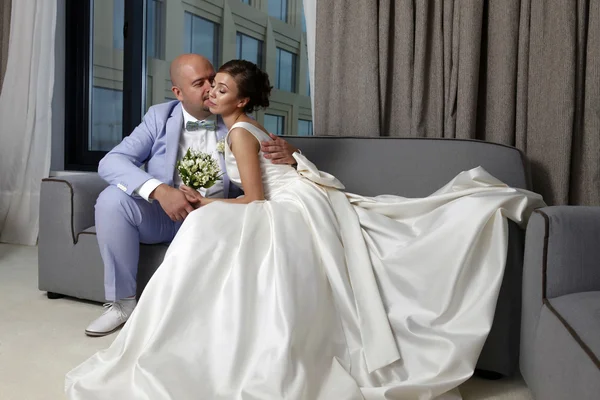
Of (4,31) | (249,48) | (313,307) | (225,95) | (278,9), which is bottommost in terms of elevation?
(313,307)

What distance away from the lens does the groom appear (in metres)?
2.17

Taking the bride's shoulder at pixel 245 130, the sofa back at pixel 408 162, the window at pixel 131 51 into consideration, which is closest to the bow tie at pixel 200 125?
the bride's shoulder at pixel 245 130

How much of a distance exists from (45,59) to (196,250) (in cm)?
297

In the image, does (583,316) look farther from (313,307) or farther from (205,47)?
(205,47)

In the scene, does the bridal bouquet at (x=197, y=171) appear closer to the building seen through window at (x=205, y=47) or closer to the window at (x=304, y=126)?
the building seen through window at (x=205, y=47)

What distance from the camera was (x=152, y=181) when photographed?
219 cm

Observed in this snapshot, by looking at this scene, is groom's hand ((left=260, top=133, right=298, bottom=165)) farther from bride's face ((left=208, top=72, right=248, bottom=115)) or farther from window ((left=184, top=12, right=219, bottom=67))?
Result: window ((left=184, top=12, right=219, bottom=67))

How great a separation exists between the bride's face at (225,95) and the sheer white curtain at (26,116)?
240 cm

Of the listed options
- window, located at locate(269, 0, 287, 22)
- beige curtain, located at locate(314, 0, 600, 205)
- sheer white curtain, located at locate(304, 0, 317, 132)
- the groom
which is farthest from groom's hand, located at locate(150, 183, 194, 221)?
window, located at locate(269, 0, 287, 22)

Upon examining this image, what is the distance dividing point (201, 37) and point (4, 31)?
4.85 ft

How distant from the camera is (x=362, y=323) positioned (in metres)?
1.63

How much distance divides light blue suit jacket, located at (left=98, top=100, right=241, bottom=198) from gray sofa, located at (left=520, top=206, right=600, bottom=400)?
123cm

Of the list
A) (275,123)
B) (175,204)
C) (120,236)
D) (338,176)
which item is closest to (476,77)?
(338,176)

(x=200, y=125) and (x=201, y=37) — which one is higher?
(x=201, y=37)
